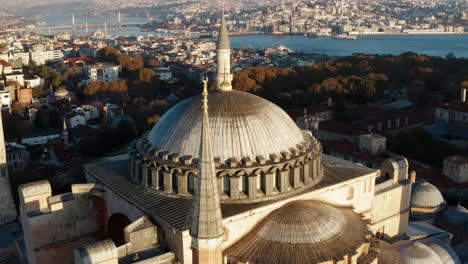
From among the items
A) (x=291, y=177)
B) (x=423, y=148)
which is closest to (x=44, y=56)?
(x=423, y=148)

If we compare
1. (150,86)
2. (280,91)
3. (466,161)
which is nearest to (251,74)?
(280,91)

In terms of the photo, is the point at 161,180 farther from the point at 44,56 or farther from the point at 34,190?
the point at 44,56

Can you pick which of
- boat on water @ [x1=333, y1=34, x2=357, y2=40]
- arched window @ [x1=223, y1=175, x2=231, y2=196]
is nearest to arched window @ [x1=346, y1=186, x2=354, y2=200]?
arched window @ [x1=223, y1=175, x2=231, y2=196]

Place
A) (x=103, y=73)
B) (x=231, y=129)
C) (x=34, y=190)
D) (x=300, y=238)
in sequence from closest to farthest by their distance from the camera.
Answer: (x=300, y=238), (x=231, y=129), (x=34, y=190), (x=103, y=73)

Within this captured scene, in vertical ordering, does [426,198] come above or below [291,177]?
below

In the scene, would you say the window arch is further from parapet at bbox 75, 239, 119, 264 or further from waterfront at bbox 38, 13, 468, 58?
waterfront at bbox 38, 13, 468, 58

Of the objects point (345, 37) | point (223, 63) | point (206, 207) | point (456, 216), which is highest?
point (345, 37)

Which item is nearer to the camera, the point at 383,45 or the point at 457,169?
the point at 457,169

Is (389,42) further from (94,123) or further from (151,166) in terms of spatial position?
(151,166)
